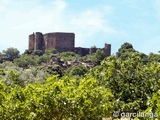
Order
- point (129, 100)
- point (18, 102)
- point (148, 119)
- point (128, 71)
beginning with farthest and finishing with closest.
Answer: point (128, 71) < point (129, 100) < point (18, 102) < point (148, 119)

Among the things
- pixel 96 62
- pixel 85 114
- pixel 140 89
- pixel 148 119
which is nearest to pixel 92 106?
pixel 85 114

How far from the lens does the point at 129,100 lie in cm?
1454

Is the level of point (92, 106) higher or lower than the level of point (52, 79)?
lower

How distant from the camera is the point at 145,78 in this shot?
1544 cm

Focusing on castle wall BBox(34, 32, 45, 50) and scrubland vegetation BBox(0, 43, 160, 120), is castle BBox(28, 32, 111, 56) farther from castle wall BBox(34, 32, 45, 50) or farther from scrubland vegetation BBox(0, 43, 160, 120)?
scrubland vegetation BBox(0, 43, 160, 120)

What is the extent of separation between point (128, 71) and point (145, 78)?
933mm

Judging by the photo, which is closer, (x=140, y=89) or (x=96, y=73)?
(x=140, y=89)

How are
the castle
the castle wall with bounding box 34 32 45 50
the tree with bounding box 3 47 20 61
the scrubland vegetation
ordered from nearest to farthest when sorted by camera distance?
the scrubland vegetation < the tree with bounding box 3 47 20 61 < the castle < the castle wall with bounding box 34 32 45 50

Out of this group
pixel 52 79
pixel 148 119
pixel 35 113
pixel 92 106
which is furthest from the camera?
pixel 92 106

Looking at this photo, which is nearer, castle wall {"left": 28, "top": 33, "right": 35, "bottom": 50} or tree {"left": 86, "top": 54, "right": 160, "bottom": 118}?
tree {"left": 86, "top": 54, "right": 160, "bottom": 118}

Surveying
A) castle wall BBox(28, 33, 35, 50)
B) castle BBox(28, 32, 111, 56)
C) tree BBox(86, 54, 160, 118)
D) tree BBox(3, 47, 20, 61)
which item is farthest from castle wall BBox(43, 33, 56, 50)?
tree BBox(86, 54, 160, 118)

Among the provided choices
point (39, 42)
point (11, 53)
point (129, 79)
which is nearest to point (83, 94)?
point (129, 79)

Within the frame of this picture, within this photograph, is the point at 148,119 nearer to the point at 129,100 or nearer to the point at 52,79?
the point at 52,79

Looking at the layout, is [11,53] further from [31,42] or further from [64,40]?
[64,40]
